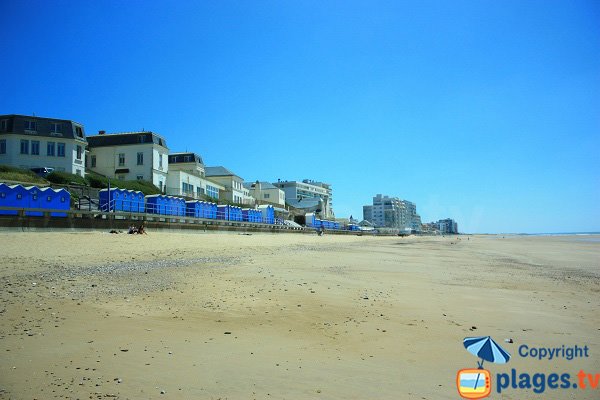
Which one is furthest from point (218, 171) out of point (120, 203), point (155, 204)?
point (120, 203)

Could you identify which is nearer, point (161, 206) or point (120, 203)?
point (120, 203)

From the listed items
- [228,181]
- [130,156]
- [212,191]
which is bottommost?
[212,191]

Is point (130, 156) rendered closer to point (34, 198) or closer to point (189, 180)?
point (189, 180)

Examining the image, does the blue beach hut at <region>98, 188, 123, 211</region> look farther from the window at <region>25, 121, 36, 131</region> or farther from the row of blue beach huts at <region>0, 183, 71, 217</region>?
the window at <region>25, 121, 36, 131</region>

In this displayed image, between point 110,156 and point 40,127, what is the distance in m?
12.5

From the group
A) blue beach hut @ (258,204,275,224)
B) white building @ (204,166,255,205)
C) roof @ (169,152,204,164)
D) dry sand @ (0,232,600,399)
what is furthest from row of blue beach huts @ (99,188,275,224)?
dry sand @ (0,232,600,399)

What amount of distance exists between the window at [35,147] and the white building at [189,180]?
58.9 ft

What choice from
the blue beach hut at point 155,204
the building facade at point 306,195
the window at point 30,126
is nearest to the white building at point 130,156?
the window at point 30,126

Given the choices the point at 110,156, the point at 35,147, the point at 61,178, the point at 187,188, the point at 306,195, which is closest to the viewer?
the point at 61,178

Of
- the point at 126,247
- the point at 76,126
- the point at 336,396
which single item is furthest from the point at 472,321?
the point at 76,126

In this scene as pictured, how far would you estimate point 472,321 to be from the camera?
734 centimetres

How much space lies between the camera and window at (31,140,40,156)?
46.6 m
